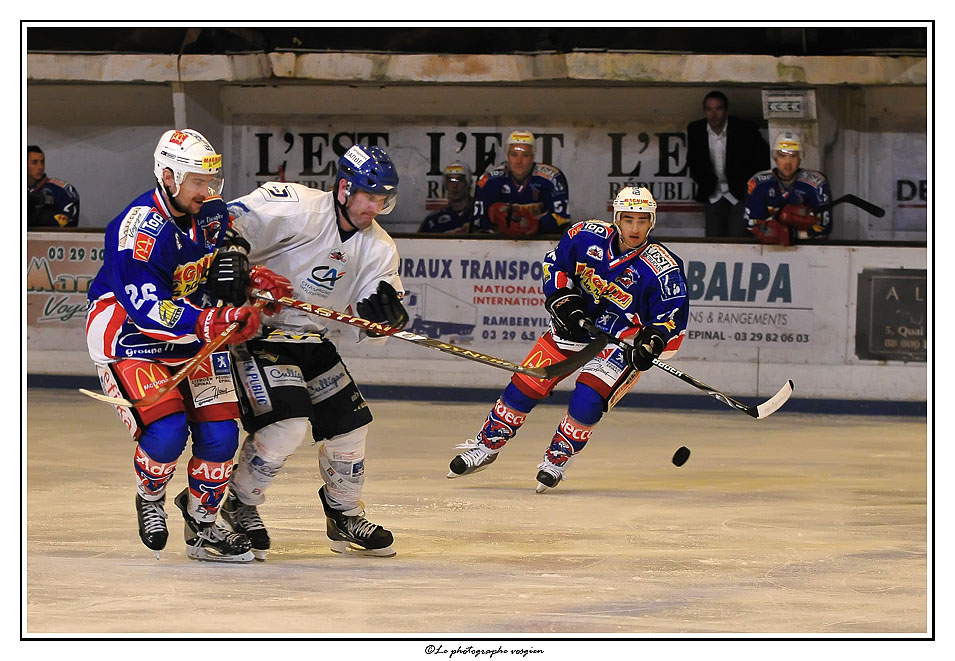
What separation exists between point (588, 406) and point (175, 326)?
2.15m

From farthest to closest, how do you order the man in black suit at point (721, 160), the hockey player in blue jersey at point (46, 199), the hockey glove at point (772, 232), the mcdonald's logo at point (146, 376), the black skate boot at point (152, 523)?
the man in black suit at point (721, 160)
the hockey player in blue jersey at point (46, 199)
the hockey glove at point (772, 232)
the black skate boot at point (152, 523)
the mcdonald's logo at point (146, 376)

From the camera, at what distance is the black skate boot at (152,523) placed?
4.22 meters

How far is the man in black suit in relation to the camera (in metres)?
9.39

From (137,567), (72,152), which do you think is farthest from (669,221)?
(137,567)

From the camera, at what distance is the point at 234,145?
420 inches

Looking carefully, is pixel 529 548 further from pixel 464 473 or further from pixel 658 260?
pixel 658 260

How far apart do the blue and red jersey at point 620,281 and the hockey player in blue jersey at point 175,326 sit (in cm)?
187

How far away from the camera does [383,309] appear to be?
439cm

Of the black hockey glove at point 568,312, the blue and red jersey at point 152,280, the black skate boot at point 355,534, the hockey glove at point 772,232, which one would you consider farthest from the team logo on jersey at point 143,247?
the hockey glove at point 772,232

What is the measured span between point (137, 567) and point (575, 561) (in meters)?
1.37

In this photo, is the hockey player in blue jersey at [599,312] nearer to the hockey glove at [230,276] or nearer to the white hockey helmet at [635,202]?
the white hockey helmet at [635,202]


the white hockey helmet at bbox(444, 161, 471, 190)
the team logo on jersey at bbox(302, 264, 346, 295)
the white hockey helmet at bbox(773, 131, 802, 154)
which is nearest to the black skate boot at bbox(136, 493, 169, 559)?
the team logo on jersey at bbox(302, 264, 346, 295)

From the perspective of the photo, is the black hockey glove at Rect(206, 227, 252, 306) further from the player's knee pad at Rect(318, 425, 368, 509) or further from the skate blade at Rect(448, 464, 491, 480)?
the skate blade at Rect(448, 464, 491, 480)

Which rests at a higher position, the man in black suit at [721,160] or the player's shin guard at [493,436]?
the man in black suit at [721,160]
